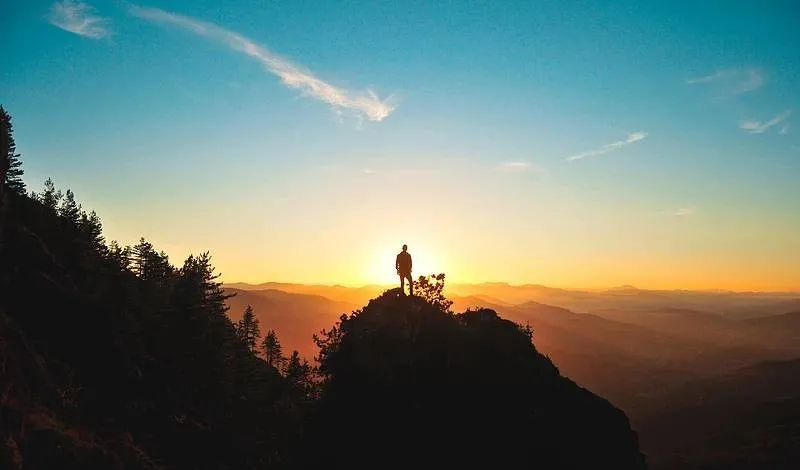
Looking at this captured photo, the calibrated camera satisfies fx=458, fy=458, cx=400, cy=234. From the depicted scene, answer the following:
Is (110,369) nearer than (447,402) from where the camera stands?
No

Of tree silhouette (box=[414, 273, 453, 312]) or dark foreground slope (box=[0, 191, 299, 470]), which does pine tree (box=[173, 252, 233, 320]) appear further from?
tree silhouette (box=[414, 273, 453, 312])

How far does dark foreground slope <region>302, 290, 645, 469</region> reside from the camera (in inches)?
974

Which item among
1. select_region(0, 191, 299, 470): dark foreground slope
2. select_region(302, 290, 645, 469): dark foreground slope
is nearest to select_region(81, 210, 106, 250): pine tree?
select_region(0, 191, 299, 470): dark foreground slope

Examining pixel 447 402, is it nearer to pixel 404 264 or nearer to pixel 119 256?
pixel 404 264

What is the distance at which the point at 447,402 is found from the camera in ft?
84.8

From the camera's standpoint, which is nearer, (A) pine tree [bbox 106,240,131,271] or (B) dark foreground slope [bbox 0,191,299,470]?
(B) dark foreground slope [bbox 0,191,299,470]

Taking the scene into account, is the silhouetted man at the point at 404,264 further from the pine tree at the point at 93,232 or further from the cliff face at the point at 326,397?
the pine tree at the point at 93,232

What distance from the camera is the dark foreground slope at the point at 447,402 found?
2473 cm

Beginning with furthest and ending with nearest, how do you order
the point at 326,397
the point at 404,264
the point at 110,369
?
the point at 110,369, the point at 404,264, the point at 326,397

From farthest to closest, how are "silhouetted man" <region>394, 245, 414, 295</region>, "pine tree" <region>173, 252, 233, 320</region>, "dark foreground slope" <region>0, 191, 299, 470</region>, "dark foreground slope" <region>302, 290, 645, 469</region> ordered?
"pine tree" <region>173, 252, 233, 320</region>
"silhouetted man" <region>394, 245, 414, 295</region>
"dark foreground slope" <region>0, 191, 299, 470</region>
"dark foreground slope" <region>302, 290, 645, 469</region>

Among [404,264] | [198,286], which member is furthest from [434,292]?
[198,286]

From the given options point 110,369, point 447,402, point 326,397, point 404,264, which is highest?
point 404,264

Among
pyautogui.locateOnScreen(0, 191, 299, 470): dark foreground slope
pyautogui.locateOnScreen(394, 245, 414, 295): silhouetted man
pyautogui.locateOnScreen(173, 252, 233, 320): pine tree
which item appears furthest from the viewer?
pyautogui.locateOnScreen(173, 252, 233, 320): pine tree

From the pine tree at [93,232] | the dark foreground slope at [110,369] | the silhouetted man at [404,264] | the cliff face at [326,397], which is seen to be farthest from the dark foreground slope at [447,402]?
the pine tree at [93,232]
